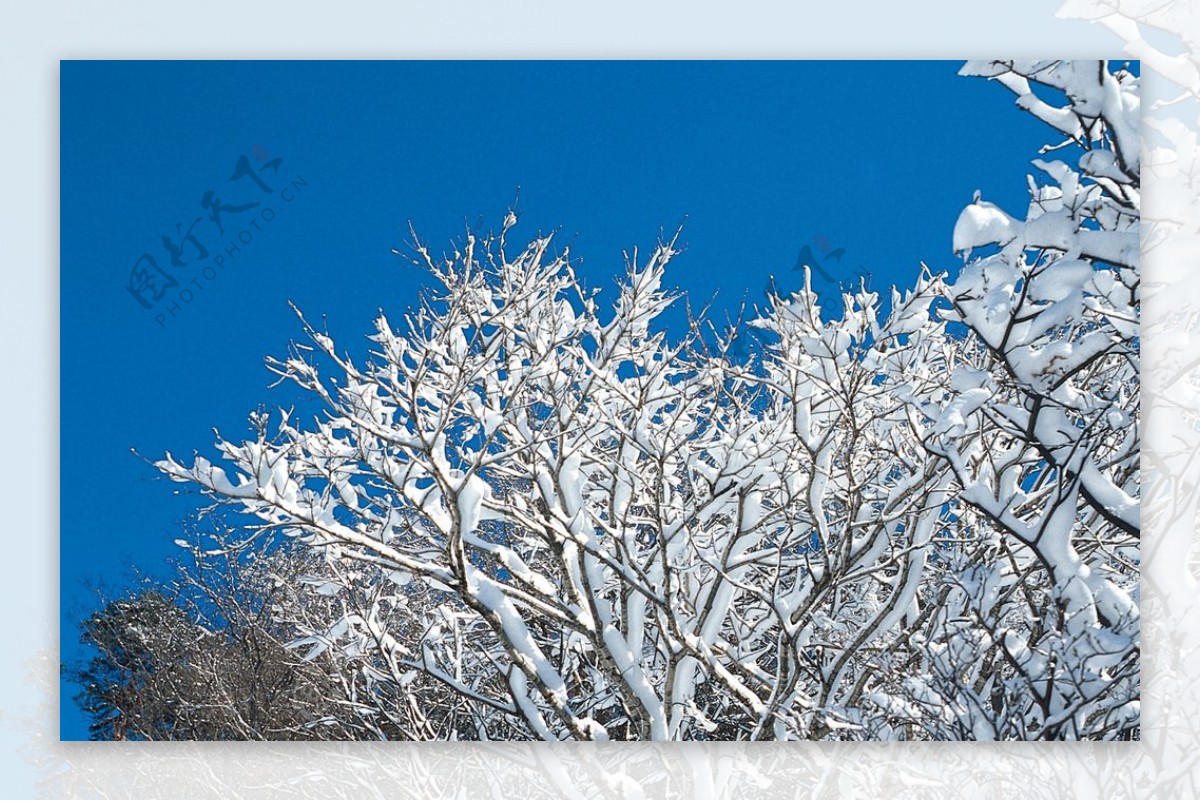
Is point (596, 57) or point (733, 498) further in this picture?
point (733, 498)

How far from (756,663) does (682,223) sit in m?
1.05

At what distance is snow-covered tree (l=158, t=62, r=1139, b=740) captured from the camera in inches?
87.1

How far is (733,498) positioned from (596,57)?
107cm

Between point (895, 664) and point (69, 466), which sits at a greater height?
point (69, 466)

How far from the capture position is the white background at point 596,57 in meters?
2.32

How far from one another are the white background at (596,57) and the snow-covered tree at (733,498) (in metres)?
0.08

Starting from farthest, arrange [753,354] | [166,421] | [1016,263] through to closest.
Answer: [753,354], [166,421], [1016,263]

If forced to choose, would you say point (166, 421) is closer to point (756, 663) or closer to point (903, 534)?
point (756, 663)

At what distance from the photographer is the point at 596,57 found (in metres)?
2.43

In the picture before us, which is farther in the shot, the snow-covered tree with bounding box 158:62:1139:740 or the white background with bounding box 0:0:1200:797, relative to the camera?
the white background with bounding box 0:0:1200:797

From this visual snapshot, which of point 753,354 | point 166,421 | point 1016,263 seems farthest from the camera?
point 753,354

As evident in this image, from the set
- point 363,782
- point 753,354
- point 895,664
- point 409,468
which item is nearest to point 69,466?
point 409,468

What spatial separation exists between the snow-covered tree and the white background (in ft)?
0.26

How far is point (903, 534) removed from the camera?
8.12 feet
